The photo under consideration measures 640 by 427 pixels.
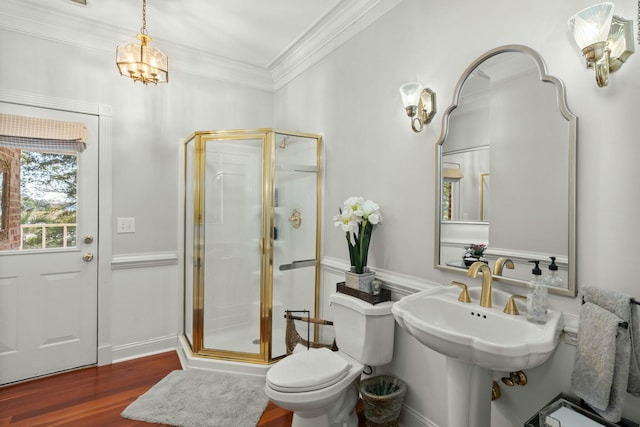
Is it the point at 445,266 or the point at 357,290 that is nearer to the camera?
the point at 445,266

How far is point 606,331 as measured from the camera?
1019 millimetres

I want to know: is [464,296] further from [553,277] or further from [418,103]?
[418,103]

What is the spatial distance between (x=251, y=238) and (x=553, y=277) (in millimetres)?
1913

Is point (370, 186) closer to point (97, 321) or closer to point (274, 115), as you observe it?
point (274, 115)

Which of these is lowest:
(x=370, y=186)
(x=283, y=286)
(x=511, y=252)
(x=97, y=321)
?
(x=97, y=321)

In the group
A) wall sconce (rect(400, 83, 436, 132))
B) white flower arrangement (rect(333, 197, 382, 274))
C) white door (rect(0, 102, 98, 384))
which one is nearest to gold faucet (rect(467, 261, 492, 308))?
white flower arrangement (rect(333, 197, 382, 274))

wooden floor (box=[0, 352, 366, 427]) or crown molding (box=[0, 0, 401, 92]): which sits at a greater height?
crown molding (box=[0, 0, 401, 92])

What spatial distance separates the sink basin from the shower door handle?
1214 mm

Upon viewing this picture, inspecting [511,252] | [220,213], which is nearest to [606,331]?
[511,252]

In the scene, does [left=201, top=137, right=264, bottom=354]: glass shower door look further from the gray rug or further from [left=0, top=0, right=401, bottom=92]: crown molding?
[left=0, top=0, right=401, bottom=92]: crown molding

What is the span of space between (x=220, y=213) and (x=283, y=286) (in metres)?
0.76

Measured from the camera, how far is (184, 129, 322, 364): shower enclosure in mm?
2467

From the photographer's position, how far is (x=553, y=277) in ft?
4.18

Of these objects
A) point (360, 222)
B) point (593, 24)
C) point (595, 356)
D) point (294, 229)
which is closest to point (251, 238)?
point (294, 229)
